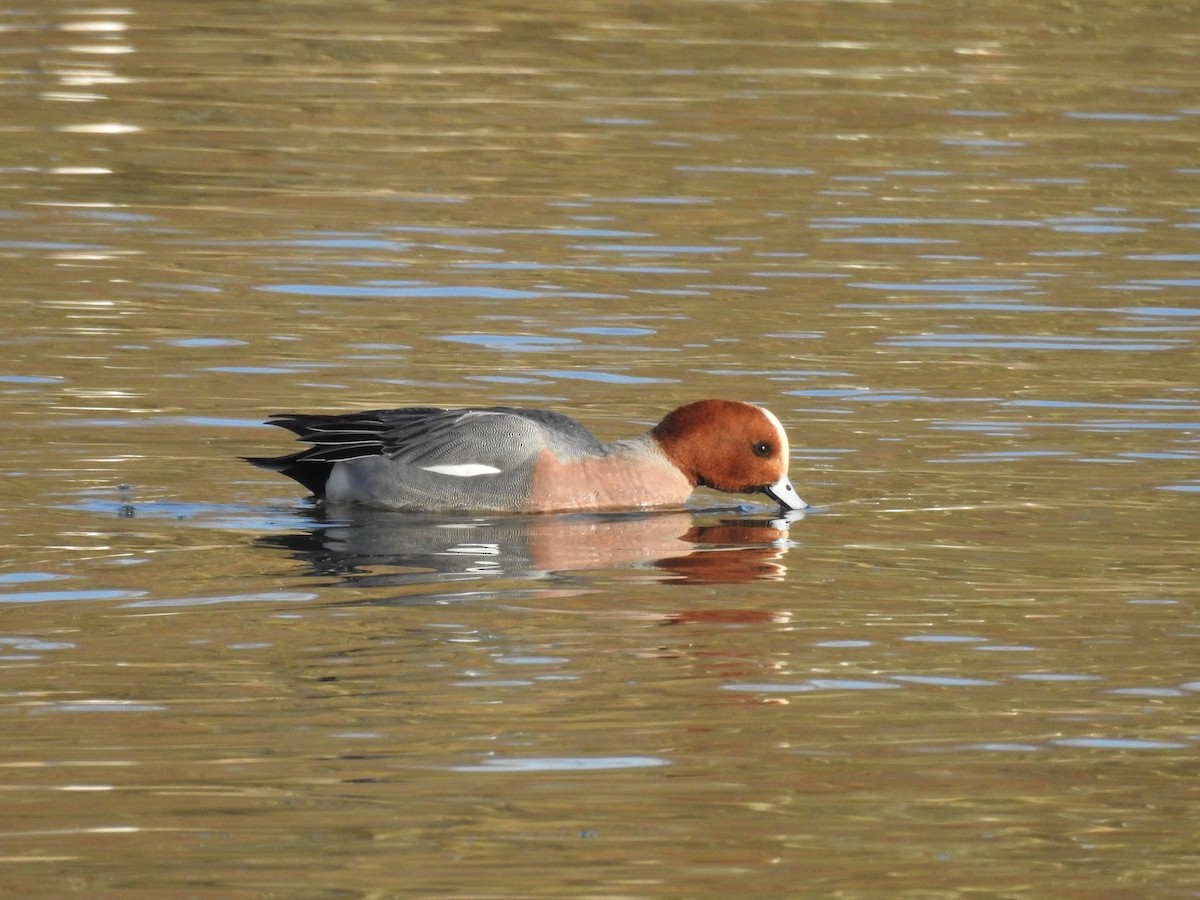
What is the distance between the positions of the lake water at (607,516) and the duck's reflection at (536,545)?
4 cm

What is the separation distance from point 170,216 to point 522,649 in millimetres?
9434

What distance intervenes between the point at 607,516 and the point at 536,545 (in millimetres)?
740

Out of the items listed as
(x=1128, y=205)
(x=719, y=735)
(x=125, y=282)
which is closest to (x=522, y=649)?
(x=719, y=735)

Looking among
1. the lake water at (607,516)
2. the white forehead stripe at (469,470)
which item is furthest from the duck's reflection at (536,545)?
the white forehead stripe at (469,470)

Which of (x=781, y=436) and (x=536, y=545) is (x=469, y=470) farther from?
(x=781, y=436)

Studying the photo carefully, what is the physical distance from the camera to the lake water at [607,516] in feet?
19.3

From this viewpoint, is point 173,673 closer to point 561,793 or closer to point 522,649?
point 522,649

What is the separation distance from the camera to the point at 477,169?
58.9ft

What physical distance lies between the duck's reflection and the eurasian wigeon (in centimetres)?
8

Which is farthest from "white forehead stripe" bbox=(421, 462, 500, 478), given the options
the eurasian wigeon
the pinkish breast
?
the pinkish breast

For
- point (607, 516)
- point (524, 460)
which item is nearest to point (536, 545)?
point (524, 460)

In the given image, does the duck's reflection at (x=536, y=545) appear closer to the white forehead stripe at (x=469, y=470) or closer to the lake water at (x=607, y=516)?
the lake water at (x=607, y=516)

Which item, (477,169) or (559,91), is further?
(559,91)

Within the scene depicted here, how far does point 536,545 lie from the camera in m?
9.04
